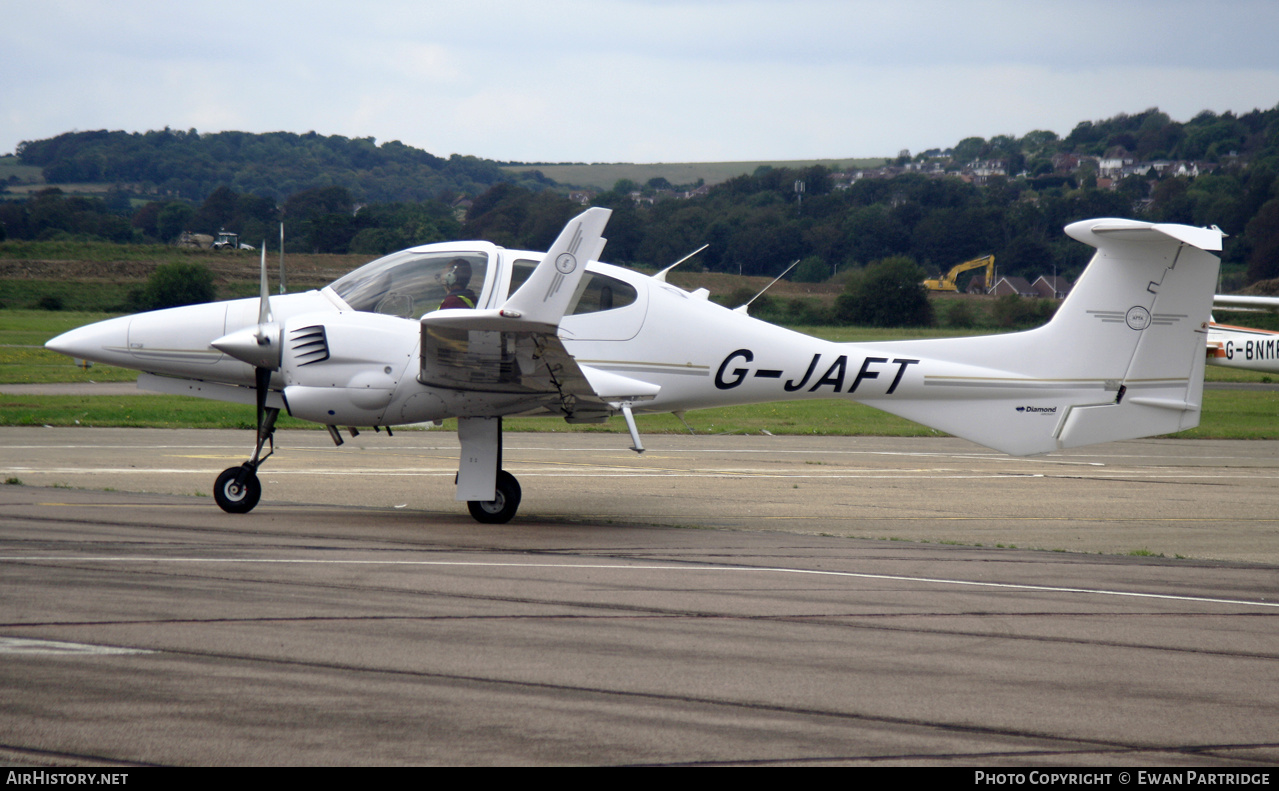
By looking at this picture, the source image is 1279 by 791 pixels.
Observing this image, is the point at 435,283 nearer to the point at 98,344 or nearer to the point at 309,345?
the point at 309,345

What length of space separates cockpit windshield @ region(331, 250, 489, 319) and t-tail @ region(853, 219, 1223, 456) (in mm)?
4348

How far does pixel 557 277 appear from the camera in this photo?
888 centimetres

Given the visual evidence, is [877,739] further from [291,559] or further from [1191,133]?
A: [1191,133]

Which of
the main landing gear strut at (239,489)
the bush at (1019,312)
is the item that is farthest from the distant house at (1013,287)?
the main landing gear strut at (239,489)

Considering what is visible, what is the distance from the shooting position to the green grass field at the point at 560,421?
2111 centimetres

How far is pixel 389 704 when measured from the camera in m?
4.58

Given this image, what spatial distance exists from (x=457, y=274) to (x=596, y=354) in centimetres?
165

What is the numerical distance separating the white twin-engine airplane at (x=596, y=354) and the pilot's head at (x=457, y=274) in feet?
0.06

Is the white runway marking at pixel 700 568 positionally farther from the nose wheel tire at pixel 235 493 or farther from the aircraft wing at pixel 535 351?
the nose wheel tire at pixel 235 493

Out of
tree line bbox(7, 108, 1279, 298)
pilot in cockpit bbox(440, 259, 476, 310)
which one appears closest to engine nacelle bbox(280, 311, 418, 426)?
pilot in cockpit bbox(440, 259, 476, 310)

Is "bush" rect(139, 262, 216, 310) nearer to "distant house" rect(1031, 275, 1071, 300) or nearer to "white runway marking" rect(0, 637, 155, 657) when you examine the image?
"white runway marking" rect(0, 637, 155, 657)

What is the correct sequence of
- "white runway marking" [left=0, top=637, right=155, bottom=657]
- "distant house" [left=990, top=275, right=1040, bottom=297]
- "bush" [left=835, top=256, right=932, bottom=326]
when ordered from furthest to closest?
"distant house" [left=990, top=275, right=1040, bottom=297]
"bush" [left=835, top=256, right=932, bottom=326]
"white runway marking" [left=0, top=637, right=155, bottom=657]

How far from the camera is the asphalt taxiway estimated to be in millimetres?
4281

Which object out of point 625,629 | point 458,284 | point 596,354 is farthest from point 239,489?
point 625,629
